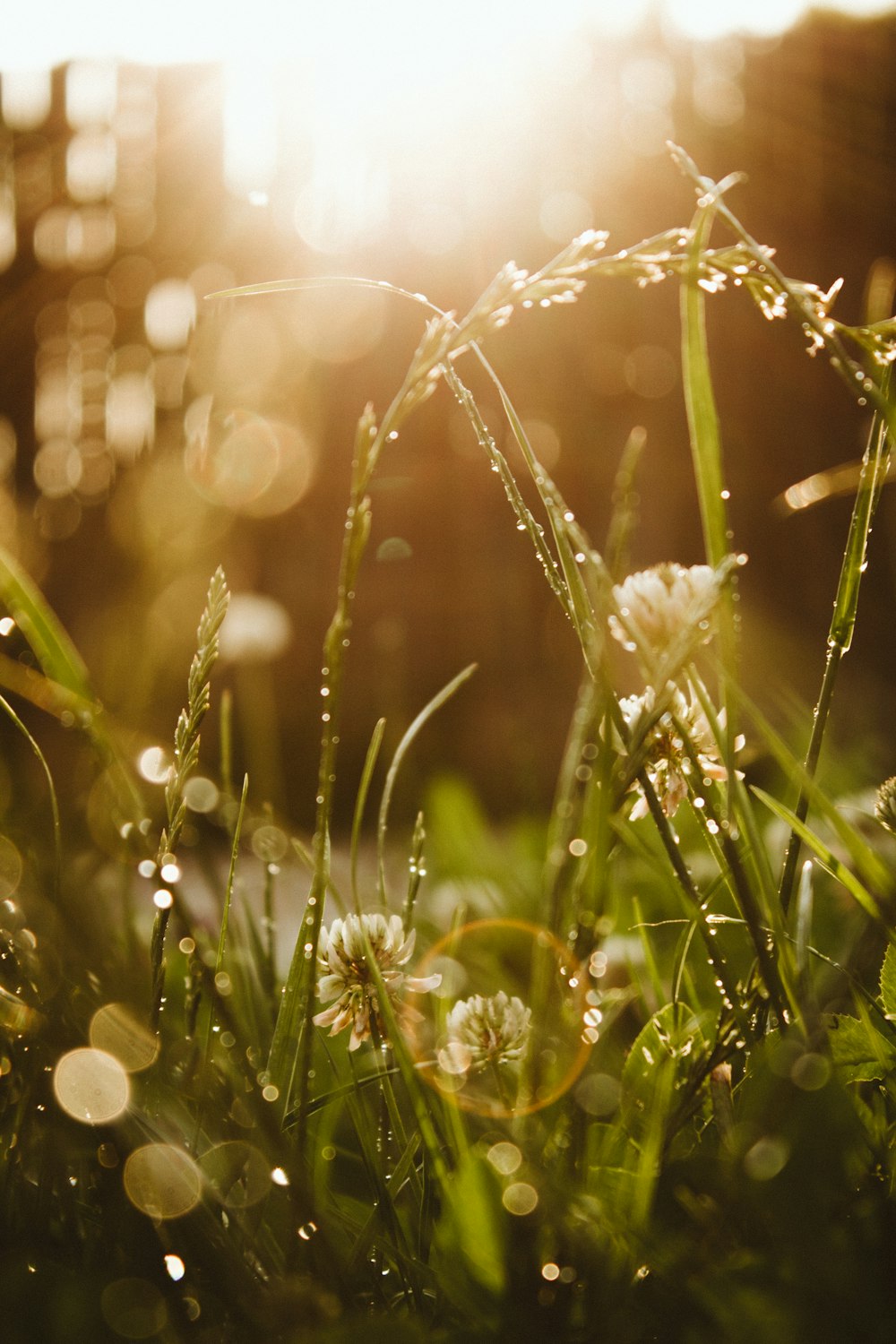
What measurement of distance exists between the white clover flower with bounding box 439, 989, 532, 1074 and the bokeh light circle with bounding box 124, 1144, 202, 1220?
0.45 ft

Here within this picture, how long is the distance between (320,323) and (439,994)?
10.9ft

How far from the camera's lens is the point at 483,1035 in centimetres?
45

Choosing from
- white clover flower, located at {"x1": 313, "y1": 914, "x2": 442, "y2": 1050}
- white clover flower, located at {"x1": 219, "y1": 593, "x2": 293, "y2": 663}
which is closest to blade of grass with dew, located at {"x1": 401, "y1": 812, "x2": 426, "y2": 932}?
white clover flower, located at {"x1": 313, "y1": 914, "x2": 442, "y2": 1050}

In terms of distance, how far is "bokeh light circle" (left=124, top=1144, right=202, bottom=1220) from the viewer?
29 cm

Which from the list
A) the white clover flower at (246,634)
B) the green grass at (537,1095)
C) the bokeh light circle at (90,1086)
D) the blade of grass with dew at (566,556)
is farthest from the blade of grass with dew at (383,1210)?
the white clover flower at (246,634)

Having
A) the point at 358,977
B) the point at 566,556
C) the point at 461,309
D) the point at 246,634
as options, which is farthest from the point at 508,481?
the point at 461,309

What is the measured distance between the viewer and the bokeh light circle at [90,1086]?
11.6 inches

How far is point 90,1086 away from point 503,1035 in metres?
0.20

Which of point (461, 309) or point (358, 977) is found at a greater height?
point (461, 309)

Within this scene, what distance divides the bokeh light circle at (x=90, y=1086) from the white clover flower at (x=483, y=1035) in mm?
153

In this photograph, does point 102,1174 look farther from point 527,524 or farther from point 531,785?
point 531,785

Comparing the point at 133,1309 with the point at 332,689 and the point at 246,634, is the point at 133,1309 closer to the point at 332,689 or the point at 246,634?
the point at 332,689

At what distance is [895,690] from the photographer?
3.26m

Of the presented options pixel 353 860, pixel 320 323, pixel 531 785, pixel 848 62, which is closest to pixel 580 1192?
pixel 353 860
